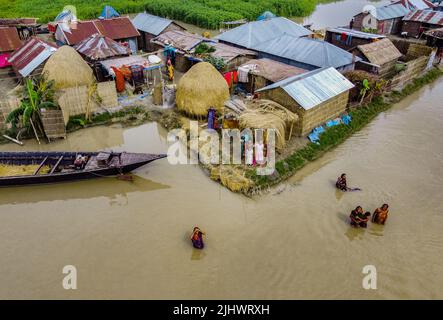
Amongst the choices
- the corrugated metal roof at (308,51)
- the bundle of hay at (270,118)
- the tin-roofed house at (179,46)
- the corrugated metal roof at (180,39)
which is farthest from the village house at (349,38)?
the bundle of hay at (270,118)

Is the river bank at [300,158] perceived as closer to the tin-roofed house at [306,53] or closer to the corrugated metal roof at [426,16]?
the tin-roofed house at [306,53]

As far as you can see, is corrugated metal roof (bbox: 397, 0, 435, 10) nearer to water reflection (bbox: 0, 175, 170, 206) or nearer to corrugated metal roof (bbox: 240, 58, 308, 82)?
corrugated metal roof (bbox: 240, 58, 308, 82)

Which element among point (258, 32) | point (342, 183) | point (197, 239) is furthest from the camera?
point (258, 32)

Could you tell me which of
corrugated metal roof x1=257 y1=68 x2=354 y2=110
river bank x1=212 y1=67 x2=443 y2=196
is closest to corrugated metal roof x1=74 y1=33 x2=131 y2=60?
corrugated metal roof x1=257 y1=68 x2=354 y2=110

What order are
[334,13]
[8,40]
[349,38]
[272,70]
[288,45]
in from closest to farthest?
1. [272,70]
2. [288,45]
3. [8,40]
4. [349,38]
5. [334,13]

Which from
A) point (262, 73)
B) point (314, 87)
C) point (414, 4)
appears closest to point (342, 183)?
point (314, 87)

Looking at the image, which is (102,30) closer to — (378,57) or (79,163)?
(79,163)
